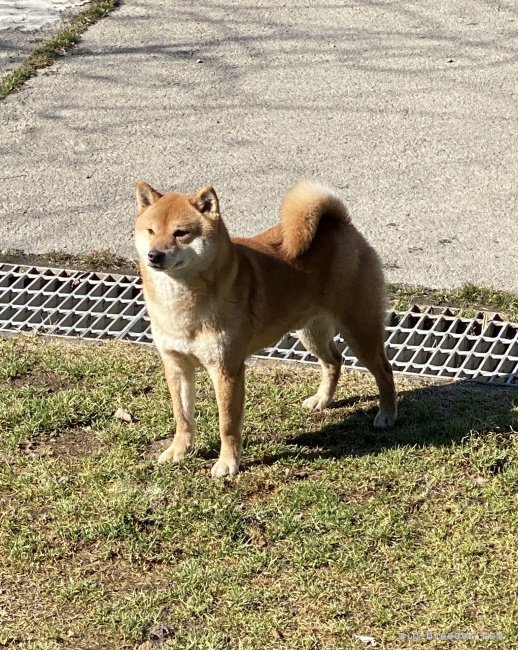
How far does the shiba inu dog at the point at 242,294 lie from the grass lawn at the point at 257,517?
0.71 ft

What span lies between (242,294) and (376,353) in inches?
29.0

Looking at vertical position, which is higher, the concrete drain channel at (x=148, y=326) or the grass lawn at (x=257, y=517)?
the grass lawn at (x=257, y=517)

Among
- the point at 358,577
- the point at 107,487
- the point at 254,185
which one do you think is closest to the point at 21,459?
the point at 107,487

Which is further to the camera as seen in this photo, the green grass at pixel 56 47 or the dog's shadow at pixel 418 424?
the green grass at pixel 56 47

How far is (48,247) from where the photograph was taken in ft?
A: 21.7

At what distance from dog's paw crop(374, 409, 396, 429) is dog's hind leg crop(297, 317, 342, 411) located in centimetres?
26

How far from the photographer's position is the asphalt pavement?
6.77 meters

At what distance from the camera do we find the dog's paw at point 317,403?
5219 mm

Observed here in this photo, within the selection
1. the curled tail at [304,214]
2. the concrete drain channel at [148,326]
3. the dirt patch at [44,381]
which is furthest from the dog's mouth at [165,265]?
the concrete drain channel at [148,326]

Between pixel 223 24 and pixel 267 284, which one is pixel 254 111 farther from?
pixel 267 284

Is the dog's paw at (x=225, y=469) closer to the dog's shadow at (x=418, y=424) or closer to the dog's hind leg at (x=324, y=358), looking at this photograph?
the dog's shadow at (x=418, y=424)

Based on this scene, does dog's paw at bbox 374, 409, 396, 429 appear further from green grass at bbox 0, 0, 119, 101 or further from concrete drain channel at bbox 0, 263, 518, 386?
green grass at bbox 0, 0, 119, 101

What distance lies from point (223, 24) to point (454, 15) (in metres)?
1.92

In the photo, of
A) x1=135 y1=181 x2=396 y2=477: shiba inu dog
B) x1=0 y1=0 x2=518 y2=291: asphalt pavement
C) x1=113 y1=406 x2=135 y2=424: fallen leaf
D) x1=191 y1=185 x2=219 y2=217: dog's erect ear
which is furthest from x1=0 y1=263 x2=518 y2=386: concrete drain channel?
x1=191 y1=185 x2=219 y2=217: dog's erect ear
